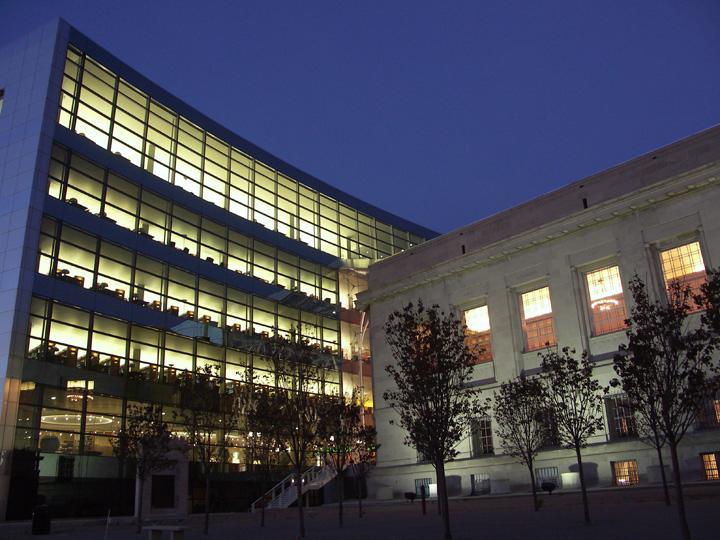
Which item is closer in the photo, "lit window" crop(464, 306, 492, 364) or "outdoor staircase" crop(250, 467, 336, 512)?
"lit window" crop(464, 306, 492, 364)

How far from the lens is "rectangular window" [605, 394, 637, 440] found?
36.5m

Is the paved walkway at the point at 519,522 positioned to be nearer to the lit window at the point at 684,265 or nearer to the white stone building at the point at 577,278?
the white stone building at the point at 577,278

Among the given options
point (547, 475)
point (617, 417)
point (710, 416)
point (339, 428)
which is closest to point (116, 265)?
point (339, 428)

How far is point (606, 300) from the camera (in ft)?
130

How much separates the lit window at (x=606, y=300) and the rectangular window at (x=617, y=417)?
3857mm

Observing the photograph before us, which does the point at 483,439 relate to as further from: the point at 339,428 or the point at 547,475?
the point at 339,428

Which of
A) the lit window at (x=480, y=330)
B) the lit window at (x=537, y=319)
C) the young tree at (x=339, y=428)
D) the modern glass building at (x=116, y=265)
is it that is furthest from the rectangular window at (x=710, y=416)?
the modern glass building at (x=116, y=265)

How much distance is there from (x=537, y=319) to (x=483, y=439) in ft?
28.2

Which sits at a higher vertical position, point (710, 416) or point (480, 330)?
point (480, 330)

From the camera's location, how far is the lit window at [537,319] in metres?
41.9

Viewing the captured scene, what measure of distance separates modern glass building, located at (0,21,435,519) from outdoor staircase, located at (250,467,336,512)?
304cm

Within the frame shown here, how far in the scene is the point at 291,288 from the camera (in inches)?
2435

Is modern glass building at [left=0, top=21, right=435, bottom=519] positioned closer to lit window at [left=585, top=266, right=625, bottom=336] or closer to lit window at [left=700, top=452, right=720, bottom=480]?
lit window at [left=585, top=266, right=625, bottom=336]

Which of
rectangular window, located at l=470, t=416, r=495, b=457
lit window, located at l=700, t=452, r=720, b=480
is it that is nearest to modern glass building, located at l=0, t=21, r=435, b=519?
rectangular window, located at l=470, t=416, r=495, b=457
